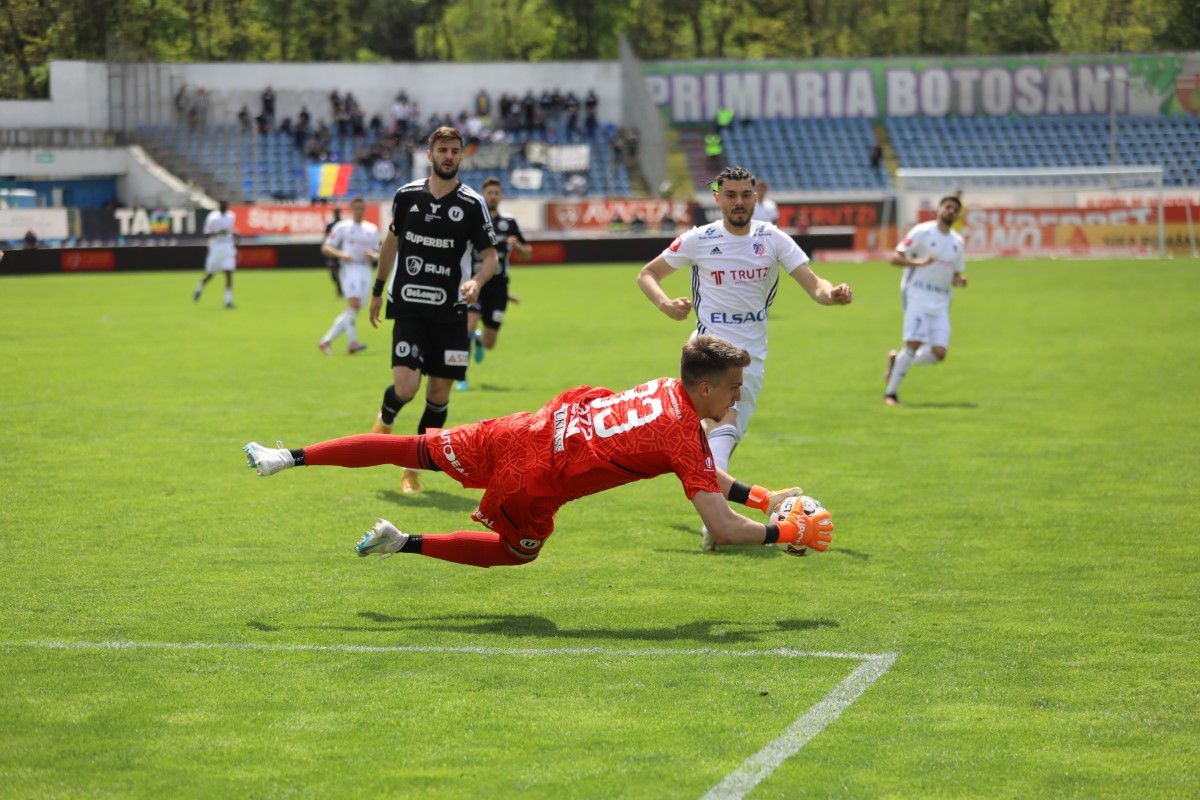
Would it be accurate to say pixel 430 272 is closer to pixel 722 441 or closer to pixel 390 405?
pixel 390 405

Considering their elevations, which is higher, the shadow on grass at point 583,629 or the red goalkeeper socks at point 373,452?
the red goalkeeper socks at point 373,452

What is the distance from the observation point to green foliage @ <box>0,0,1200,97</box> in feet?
256

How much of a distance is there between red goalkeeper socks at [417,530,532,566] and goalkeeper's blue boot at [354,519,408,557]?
0.07 metres

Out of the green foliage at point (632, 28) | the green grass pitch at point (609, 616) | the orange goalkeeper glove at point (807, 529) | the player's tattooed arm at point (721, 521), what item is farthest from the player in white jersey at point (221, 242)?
the green foliage at point (632, 28)

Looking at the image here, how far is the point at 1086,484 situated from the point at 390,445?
20.6ft

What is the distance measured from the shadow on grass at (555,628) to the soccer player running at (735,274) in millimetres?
2148

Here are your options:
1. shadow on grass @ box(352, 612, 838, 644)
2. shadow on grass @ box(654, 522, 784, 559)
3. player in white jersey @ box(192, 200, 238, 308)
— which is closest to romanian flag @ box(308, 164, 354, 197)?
player in white jersey @ box(192, 200, 238, 308)

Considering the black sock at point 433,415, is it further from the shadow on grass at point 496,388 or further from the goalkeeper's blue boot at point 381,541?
the shadow on grass at point 496,388

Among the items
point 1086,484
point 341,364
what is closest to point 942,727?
point 1086,484

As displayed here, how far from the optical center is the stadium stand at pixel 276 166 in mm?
56500

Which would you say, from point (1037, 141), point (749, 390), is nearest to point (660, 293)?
point (749, 390)

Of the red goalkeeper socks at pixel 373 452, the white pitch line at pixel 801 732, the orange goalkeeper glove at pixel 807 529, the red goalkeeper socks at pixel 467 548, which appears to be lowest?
the white pitch line at pixel 801 732

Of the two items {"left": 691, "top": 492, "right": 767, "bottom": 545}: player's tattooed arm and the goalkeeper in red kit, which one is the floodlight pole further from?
{"left": 691, "top": 492, "right": 767, "bottom": 545}: player's tattooed arm

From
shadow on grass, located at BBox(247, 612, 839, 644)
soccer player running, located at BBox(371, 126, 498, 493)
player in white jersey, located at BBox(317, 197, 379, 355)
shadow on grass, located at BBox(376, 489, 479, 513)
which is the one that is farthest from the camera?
player in white jersey, located at BBox(317, 197, 379, 355)
